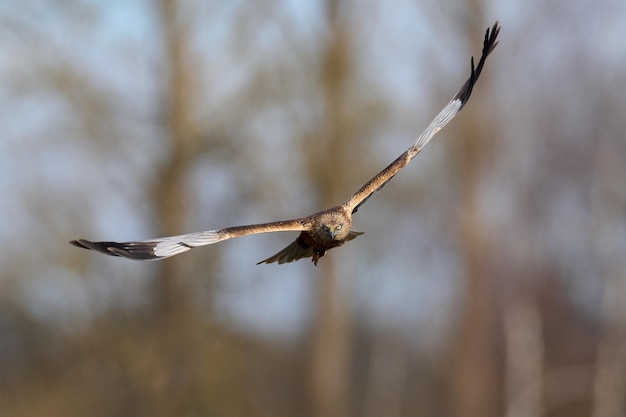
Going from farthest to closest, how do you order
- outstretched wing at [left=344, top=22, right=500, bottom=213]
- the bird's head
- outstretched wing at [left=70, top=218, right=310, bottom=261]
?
outstretched wing at [left=344, top=22, right=500, bottom=213]
the bird's head
outstretched wing at [left=70, top=218, right=310, bottom=261]

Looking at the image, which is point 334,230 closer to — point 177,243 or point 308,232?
point 308,232

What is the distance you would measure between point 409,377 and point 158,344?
14512 mm

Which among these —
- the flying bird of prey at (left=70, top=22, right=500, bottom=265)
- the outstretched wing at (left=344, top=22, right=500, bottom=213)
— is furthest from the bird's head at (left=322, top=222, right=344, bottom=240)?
the outstretched wing at (left=344, top=22, right=500, bottom=213)

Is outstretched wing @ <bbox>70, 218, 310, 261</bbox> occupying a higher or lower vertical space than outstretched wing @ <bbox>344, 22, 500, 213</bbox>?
lower

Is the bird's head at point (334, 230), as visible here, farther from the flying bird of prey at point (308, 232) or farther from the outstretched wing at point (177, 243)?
the outstretched wing at point (177, 243)

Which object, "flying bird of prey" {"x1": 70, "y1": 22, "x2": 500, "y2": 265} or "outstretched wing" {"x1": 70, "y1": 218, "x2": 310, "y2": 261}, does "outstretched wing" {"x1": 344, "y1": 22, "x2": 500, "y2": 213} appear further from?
"outstretched wing" {"x1": 70, "y1": 218, "x2": 310, "y2": 261}

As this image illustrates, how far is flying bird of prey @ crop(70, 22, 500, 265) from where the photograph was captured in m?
5.75

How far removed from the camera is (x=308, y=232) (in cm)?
641

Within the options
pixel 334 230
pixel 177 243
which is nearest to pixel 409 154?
pixel 334 230

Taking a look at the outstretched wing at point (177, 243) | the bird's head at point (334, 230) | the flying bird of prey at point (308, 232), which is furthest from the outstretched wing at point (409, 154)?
the outstretched wing at point (177, 243)

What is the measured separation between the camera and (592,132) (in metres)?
25.4

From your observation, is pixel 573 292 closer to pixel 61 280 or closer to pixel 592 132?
pixel 592 132

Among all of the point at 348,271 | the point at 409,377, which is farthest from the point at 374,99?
the point at 409,377

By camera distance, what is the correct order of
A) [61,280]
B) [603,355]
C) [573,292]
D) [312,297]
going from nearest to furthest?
[61,280] → [312,297] → [603,355] → [573,292]
